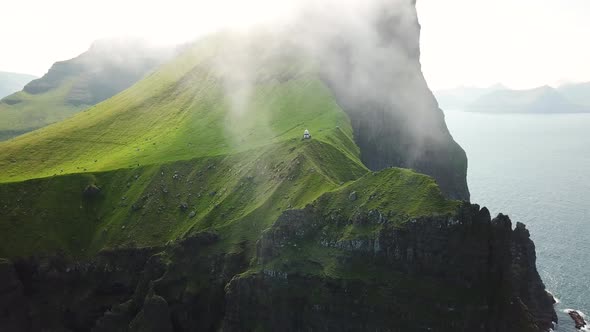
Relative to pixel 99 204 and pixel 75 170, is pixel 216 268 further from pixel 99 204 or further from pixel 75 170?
pixel 75 170

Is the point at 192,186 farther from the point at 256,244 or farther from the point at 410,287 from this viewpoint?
the point at 410,287

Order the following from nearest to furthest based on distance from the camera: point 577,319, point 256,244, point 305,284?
point 305,284 → point 256,244 → point 577,319

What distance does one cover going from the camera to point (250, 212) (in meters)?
131

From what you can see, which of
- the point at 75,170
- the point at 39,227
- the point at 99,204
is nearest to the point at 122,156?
the point at 75,170

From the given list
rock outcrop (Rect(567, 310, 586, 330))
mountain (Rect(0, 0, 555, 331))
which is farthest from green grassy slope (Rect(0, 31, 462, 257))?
rock outcrop (Rect(567, 310, 586, 330))

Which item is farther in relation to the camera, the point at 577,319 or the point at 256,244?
the point at 577,319

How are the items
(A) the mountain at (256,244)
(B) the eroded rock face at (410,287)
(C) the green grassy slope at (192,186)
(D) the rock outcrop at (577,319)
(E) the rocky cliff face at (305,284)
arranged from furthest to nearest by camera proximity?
1. (D) the rock outcrop at (577,319)
2. (C) the green grassy slope at (192,186)
3. (A) the mountain at (256,244)
4. (E) the rocky cliff face at (305,284)
5. (B) the eroded rock face at (410,287)

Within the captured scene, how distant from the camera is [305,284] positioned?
110 meters

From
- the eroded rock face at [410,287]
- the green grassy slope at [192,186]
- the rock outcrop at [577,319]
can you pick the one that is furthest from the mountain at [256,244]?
the rock outcrop at [577,319]

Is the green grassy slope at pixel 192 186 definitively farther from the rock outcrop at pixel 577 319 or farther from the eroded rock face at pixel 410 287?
the rock outcrop at pixel 577 319

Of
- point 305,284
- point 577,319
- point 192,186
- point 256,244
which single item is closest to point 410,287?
point 305,284

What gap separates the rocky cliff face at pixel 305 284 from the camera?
9994 centimetres

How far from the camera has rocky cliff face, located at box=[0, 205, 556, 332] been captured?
99938 millimetres

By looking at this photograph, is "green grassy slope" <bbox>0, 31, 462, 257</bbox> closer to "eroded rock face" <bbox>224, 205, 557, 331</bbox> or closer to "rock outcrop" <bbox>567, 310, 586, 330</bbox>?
"eroded rock face" <bbox>224, 205, 557, 331</bbox>
